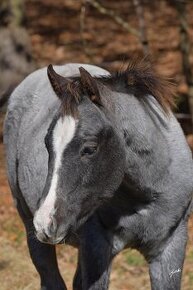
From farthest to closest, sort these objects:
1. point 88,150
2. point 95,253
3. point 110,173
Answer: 1. point 95,253
2. point 110,173
3. point 88,150

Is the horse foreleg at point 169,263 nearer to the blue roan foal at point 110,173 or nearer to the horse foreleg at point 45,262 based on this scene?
the blue roan foal at point 110,173

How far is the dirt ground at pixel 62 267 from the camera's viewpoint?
8.70 metres

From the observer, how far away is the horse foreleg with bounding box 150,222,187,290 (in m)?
6.40

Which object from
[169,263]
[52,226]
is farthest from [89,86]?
[169,263]

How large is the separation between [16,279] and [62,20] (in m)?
11.8

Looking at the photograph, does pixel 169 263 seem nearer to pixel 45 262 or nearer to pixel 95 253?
pixel 95 253

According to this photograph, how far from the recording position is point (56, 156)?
5555 millimetres

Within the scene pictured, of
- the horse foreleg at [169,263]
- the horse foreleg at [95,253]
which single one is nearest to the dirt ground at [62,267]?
the horse foreleg at [169,263]

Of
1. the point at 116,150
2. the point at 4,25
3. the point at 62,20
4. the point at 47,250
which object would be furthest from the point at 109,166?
the point at 62,20

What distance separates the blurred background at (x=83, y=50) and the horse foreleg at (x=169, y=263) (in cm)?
100

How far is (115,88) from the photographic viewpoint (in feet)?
19.9

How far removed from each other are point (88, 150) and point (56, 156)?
0.19 meters

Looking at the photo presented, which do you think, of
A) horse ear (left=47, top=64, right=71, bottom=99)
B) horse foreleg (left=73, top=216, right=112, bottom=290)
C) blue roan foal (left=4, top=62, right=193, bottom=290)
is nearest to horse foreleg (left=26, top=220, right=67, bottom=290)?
blue roan foal (left=4, top=62, right=193, bottom=290)

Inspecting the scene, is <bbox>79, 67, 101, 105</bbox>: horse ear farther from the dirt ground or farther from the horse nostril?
the dirt ground
